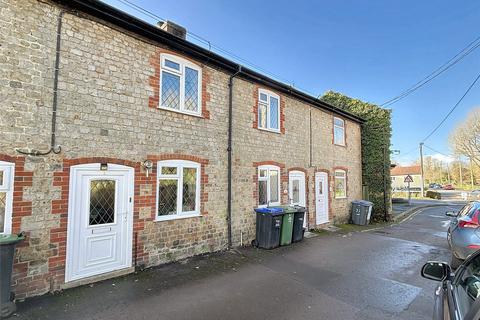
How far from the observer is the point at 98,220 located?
18.3 ft

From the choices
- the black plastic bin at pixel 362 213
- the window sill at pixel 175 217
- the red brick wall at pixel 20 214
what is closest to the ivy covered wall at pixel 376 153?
the black plastic bin at pixel 362 213

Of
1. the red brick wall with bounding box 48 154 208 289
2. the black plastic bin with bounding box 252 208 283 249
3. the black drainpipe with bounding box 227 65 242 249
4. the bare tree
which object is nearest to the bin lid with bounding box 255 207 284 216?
the black plastic bin with bounding box 252 208 283 249

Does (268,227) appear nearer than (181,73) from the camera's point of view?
No

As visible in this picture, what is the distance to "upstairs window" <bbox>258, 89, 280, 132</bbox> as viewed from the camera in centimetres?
966

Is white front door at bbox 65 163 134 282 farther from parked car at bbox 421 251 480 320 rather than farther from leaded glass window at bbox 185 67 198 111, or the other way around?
parked car at bbox 421 251 480 320

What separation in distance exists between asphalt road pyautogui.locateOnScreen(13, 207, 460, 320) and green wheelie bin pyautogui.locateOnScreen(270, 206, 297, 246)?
814 mm

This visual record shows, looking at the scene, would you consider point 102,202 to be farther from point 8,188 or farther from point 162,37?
point 162,37

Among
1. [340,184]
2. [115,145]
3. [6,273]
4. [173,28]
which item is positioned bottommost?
[6,273]

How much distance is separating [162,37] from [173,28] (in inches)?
47.3

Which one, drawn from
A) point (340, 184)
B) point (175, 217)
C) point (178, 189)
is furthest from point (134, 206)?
point (340, 184)

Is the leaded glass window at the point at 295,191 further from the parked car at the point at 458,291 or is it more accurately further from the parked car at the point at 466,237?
the parked car at the point at 458,291

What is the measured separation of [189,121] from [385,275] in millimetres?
6006

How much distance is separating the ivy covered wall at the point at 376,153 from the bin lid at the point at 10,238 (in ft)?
50.0

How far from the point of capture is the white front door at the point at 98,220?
525 cm
